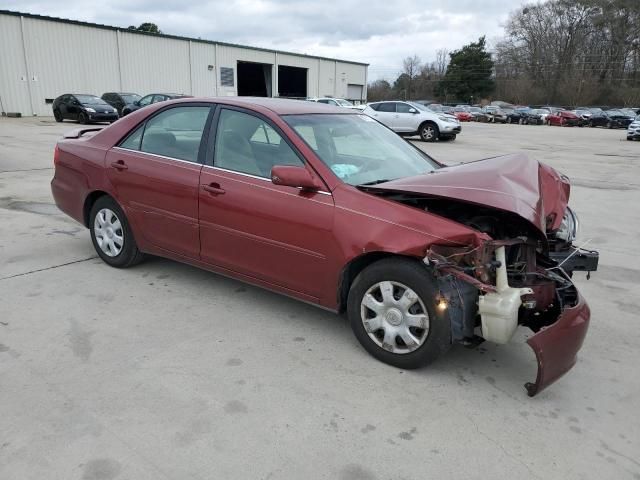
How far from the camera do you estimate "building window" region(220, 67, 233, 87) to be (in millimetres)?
43031

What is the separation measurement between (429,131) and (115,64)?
81.1ft

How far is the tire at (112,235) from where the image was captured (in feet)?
15.4

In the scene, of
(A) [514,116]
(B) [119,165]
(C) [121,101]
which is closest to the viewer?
(B) [119,165]

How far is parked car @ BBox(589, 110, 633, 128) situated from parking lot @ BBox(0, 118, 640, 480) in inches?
1697

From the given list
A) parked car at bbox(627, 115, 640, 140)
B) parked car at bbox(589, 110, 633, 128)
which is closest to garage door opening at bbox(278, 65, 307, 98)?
parked car at bbox(589, 110, 633, 128)

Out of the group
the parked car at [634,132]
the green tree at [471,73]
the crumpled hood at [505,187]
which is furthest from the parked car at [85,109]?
the green tree at [471,73]

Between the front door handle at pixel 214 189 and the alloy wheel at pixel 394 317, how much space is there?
1368 mm

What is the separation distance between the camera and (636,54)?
240ft

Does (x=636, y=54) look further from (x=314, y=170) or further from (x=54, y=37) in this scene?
(x=314, y=170)

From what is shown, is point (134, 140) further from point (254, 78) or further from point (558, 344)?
point (254, 78)

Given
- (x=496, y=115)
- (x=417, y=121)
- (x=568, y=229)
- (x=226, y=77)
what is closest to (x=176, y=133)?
(x=568, y=229)

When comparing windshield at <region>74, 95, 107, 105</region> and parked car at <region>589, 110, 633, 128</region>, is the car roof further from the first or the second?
parked car at <region>589, 110, 633, 128</region>

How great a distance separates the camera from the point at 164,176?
13.8ft

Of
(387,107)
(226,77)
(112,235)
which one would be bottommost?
(112,235)
